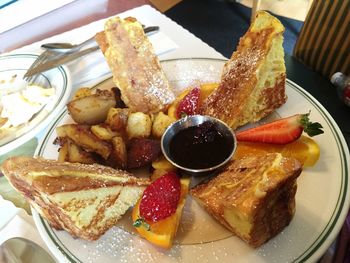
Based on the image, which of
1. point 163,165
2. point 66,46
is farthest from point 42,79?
point 163,165

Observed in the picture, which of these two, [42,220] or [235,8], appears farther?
[235,8]

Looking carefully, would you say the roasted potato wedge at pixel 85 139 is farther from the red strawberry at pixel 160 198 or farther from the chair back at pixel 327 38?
the chair back at pixel 327 38

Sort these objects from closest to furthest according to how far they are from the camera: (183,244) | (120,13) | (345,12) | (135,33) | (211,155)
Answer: (183,244) → (211,155) → (135,33) → (345,12) → (120,13)

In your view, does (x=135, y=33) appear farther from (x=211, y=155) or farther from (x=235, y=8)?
(x=235, y=8)

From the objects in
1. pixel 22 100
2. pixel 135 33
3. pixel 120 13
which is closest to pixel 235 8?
pixel 120 13

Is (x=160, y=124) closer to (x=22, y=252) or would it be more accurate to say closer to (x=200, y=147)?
(x=200, y=147)

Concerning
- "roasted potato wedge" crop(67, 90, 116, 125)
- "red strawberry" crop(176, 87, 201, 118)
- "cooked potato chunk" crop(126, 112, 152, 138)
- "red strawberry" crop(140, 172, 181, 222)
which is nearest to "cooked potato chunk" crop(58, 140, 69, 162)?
"roasted potato wedge" crop(67, 90, 116, 125)

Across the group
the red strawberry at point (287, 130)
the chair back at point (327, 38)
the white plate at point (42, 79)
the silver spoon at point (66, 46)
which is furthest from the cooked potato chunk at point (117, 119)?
the chair back at point (327, 38)
